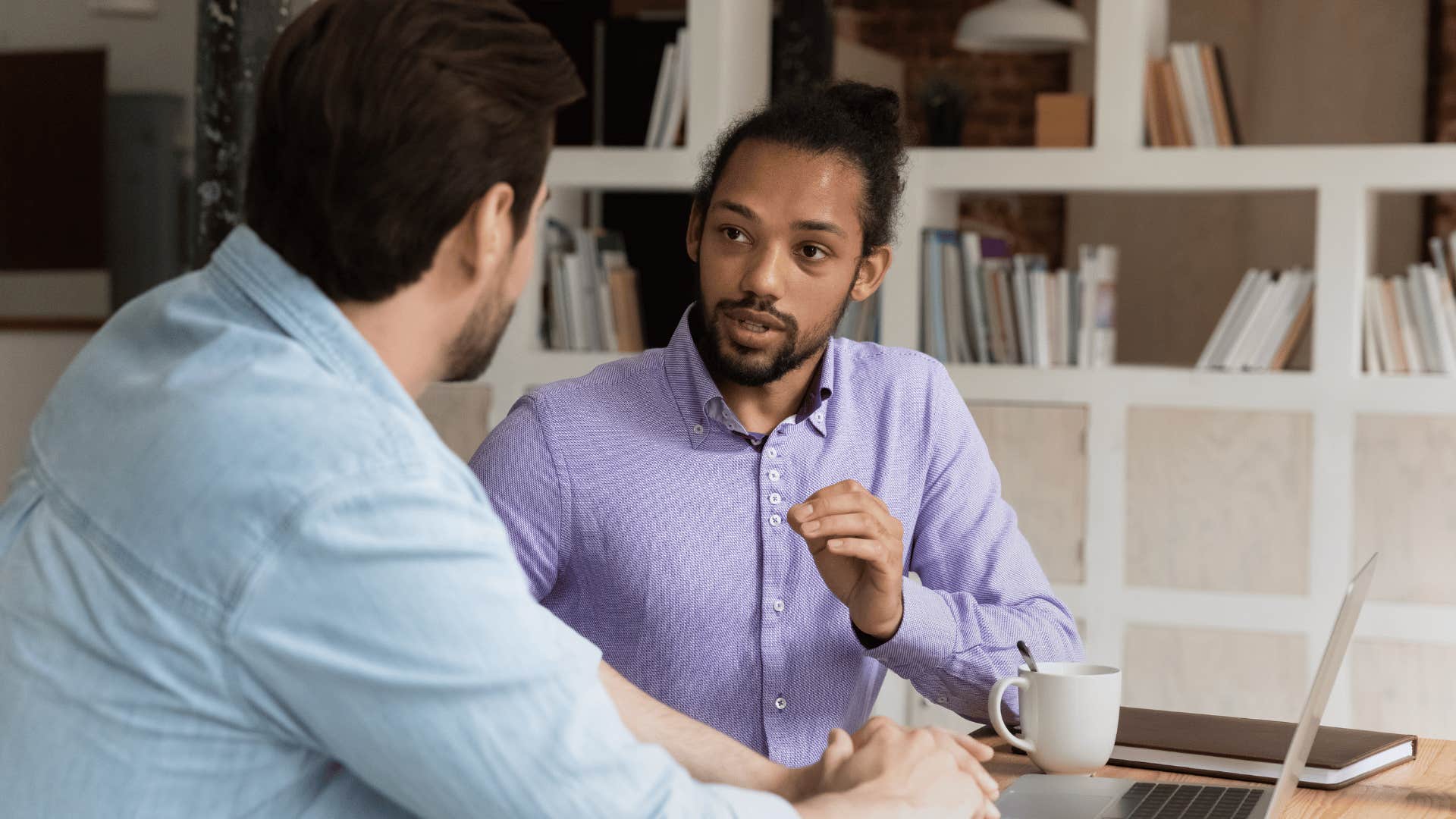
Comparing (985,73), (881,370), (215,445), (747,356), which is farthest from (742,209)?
(985,73)

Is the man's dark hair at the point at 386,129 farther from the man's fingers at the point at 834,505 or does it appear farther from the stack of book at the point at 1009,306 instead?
the stack of book at the point at 1009,306

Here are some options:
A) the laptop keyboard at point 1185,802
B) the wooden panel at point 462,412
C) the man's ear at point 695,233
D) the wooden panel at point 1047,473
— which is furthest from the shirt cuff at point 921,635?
the wooden panel at point 462,412

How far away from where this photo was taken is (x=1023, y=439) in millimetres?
3484

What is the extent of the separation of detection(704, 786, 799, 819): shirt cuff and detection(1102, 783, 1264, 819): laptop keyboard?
1.28 ft

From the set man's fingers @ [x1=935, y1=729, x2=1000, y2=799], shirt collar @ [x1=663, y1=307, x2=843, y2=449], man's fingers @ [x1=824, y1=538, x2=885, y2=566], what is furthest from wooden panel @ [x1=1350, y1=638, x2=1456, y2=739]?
man's fingers @ [x1=935, y1=729, x2=1000, y2=799]

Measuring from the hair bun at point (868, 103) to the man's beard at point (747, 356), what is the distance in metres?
0.28

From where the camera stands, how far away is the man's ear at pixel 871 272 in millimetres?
1830

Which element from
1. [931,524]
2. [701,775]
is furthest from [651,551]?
[701,775]

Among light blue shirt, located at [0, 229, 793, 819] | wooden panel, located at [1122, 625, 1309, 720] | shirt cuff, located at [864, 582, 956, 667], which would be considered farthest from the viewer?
wooden panel, located at [1122, 625, 1309, 720]

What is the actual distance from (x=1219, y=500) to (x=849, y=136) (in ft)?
6.33

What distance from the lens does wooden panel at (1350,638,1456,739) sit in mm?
3197

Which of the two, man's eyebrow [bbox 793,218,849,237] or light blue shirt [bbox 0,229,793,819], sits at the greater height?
man's eyebrow [bbox 793,218,849,237]

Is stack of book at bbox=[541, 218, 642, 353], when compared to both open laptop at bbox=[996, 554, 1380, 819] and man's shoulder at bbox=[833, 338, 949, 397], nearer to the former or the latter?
man's shoulder at bbox=[833, 338, 949, 397]

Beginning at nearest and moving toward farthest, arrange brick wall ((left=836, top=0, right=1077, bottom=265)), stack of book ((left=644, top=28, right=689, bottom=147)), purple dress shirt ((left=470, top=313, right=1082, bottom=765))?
purple dress shirt ((left=470, top=313, right=1082, bottom=765))
stack of book ((left=644, top=28, right=689, bottom=147))
brick wall ((left=836, top=0, right=1077, bottom=265))
